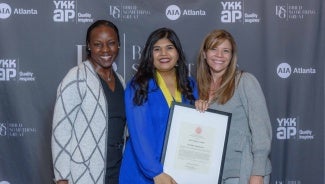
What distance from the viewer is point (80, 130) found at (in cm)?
237

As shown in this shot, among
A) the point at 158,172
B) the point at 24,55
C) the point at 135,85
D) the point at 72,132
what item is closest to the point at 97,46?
the point at 135,85

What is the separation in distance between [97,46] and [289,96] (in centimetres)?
160

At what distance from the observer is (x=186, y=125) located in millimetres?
2449

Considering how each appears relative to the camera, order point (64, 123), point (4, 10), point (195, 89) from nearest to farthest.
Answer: point (64, 123)
point (195, 89)
point (4, 10)

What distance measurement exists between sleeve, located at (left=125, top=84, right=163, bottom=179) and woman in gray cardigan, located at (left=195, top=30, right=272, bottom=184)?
28 centimetres

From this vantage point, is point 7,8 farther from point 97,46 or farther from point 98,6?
point 97,46

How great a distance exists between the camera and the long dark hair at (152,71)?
7.97 ft

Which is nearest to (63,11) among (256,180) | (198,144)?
(198,144)

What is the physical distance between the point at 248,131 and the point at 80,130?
861 millimetres

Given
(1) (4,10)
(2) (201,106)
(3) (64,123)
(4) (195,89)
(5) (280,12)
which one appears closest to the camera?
(3) (64,123)

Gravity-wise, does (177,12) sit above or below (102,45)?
above

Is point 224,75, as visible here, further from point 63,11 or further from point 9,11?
point 9,11

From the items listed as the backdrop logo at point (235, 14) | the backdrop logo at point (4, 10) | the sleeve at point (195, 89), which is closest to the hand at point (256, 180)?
the sleeve at point (195, 89)

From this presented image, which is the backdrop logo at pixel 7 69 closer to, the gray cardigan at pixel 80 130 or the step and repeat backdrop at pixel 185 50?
the step and repeat backdrop at pixel 185 50
